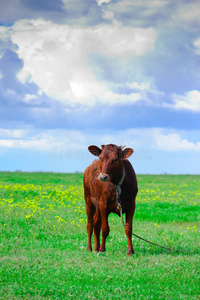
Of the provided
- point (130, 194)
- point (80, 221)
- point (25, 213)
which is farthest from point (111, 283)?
point (25, 213)

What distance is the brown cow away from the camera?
27.9ft

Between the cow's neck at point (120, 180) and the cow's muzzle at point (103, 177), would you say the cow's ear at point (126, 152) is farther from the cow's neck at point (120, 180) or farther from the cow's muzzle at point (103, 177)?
the cow's muzzle at point (103, 177)

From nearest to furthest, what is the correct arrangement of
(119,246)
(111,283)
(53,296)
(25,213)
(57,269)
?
1. (53,296)
2. (111,283)
3. (57,269)
4. (119,246)
5. (25,213)

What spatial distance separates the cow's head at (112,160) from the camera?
840 cm

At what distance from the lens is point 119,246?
10180mm

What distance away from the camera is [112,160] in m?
8.45

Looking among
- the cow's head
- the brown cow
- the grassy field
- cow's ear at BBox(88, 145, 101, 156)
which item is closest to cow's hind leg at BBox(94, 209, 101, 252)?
the brown cow

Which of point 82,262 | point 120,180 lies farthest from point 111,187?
point 82,262

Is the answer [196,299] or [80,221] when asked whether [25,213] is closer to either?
[80,221]

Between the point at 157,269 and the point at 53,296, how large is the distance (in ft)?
8.21

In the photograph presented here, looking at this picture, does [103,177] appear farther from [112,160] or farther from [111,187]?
[111,187]

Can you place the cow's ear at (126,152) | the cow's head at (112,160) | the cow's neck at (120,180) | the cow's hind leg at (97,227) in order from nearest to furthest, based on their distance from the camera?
1. the cow's head at (112,160)
2. the cow's ear at (126,152)
3. the cow's neck at (120,180)
4. the cow's hind leg at (97,227)

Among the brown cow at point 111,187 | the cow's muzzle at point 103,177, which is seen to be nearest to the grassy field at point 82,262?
the brown cow at point 111,187

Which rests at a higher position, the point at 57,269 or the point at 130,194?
the point at 130,194
